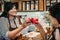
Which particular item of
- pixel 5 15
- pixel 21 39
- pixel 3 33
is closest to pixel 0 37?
pixel 3 33

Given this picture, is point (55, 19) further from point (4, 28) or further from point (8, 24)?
point (8, 24)

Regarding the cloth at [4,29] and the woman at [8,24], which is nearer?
the woman at [8,24]

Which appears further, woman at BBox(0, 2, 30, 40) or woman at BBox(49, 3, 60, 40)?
woman at BBox(0, 2, 30, 40)

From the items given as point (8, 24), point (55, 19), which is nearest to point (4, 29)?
point (8, 24)

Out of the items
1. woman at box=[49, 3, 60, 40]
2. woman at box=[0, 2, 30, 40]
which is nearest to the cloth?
woman at box=[0, 2, 30, 40]

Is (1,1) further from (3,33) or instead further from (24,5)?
(3,33)

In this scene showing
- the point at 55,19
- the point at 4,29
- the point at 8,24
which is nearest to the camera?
the point at 55,19

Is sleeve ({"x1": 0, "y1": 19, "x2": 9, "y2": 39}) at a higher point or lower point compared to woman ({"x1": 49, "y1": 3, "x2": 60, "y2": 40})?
lower

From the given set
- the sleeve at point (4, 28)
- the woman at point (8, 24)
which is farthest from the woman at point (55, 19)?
the sleeve at point (4, 28)

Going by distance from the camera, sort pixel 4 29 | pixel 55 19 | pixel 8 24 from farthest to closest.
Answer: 1. pixel 8 24
2. pixel 4 29
3. pixel 55 19

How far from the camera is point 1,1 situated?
3240 millimetres

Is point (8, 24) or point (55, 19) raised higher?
point (55, 19)

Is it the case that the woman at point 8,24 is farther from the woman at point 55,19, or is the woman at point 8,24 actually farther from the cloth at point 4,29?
the woman at point 55,19

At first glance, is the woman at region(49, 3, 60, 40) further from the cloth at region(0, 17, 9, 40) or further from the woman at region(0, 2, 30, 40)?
the cloth at region(0, 17, 9, 40)
